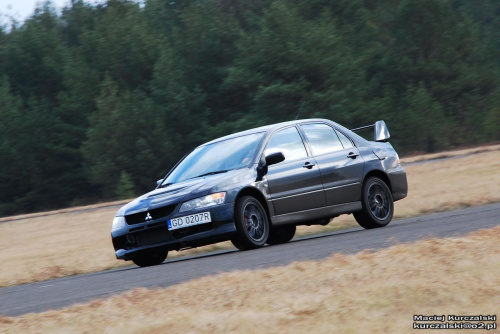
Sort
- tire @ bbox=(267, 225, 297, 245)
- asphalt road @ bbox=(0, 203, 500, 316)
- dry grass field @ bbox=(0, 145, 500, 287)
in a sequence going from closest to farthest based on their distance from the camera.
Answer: asphalt road @ bbox=(0, 203, 500, 316)
tire @ bbox=(267, 225, 297, 245)
dry grass field @ bbox=(0, 145, 500, 287)

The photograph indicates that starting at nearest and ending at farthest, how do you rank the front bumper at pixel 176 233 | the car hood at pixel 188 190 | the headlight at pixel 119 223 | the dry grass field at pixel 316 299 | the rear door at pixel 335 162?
1. the dry grass field at pixel 316 299
2. the front bumper at pixel 176 233
3. the car hood at pixel 188 190
4. the headlight at pixel 119 223
5. the rear door at pixel 335 162

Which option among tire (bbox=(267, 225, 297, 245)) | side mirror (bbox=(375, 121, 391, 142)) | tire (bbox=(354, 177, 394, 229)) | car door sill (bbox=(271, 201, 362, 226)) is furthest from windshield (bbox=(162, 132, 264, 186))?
side mirror (bbox=(375, 121, 391, 142))

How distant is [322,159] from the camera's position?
11312 millimetres

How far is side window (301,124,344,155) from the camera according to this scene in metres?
11.4

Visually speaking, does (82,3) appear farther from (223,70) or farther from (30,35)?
(223,70)

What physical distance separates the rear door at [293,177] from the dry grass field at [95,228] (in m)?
2.09

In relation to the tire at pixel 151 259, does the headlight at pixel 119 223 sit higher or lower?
higher

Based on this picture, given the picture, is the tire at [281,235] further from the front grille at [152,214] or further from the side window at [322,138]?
the front grille at [152,214]

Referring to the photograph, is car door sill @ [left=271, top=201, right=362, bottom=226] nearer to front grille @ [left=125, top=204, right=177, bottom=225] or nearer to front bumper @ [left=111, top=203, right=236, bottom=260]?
front bumper @ [left=111, top=203, right=236, bottom=260]

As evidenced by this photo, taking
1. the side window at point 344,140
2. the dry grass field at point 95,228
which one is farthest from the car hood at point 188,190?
the side window at point 344,140

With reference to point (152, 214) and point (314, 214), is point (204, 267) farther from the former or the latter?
point (314, 214)

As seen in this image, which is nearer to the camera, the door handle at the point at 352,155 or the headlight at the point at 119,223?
the headlight at the point at 119,223

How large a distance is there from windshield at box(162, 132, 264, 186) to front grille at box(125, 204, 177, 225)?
94 centimetres

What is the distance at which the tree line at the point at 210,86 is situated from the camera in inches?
2041
